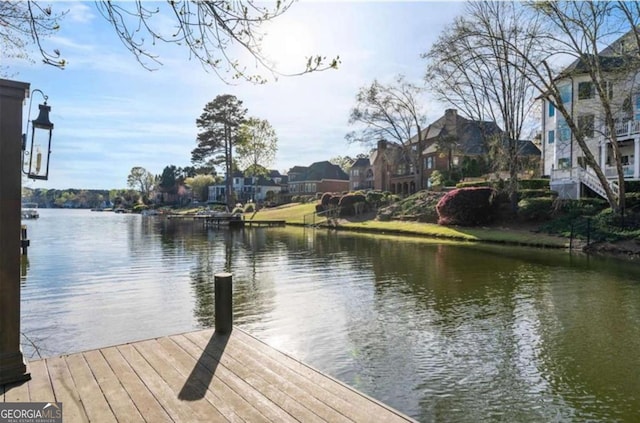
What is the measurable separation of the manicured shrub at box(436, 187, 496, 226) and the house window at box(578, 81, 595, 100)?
919 cm

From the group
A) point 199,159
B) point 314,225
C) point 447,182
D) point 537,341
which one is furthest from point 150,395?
point 199,159

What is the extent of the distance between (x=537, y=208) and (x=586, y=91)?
9.98 m

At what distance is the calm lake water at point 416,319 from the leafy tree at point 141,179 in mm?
101676

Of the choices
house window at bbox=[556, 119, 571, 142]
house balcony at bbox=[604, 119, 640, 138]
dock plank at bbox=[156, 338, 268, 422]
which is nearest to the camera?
dock plank at bbox=[156, 338, 268, 422]

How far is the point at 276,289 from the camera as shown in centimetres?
1212

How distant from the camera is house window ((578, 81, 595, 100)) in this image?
Answer: 29672 millimetres

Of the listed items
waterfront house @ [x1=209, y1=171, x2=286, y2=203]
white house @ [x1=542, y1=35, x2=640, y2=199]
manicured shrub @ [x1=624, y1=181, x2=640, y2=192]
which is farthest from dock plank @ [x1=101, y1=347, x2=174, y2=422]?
waterfront house @ [x1=209, y1=171, x2=286, y2=203]

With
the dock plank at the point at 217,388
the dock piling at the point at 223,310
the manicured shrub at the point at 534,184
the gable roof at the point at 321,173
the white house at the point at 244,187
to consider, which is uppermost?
the gable roof at the point at 321,173

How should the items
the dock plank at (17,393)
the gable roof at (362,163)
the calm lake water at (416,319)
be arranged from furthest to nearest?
1. the gable roof at (362,163)
2. the calm lake water at (416,319)
3. the dock plank at (17,393)

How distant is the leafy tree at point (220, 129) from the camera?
53500mm

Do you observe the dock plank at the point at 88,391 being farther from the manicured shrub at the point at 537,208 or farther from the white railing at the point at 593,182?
the white railing at the point at 593,182

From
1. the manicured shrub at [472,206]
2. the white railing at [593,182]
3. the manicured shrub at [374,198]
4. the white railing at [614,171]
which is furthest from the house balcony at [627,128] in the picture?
the manicured shrub at [374,198]

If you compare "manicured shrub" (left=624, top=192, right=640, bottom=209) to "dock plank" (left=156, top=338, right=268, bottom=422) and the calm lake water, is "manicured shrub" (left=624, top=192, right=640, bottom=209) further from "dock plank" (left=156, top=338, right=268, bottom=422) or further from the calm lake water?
"dock plank" (left=156, top=338, right=268, bottom=422)

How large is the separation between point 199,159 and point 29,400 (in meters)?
54.5
